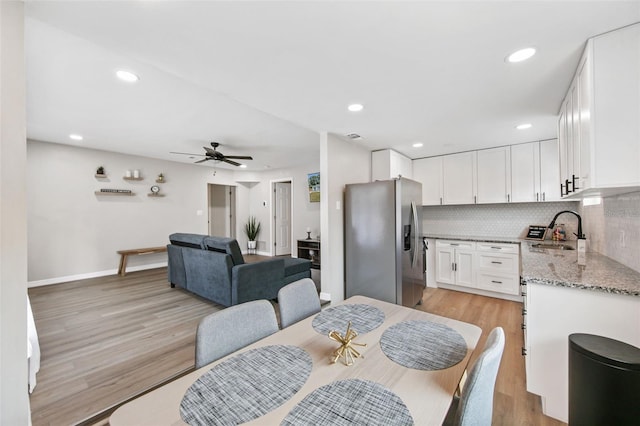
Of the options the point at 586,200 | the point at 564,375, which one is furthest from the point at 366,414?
the point at 586,200

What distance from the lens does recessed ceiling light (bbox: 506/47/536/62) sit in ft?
5.39

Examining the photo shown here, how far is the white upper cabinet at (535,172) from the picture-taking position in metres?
3.52

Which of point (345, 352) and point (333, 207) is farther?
point (333, 207)

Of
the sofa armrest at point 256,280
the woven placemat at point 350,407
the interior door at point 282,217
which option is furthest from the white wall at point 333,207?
the interior door at point 282,217

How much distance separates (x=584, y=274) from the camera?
1.65m

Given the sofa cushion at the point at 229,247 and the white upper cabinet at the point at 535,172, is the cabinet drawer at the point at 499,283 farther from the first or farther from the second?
the sofa cushion at the point at 229,247

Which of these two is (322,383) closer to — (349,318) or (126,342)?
(349,318)

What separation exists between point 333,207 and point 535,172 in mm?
2946

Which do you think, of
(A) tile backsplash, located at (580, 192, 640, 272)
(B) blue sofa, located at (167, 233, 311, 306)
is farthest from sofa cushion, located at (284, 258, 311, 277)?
(A) tile backsplash, located at (580, 192, 640, 272)

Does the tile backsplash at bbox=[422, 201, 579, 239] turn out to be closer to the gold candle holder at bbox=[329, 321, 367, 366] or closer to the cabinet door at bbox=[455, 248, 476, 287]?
the cabinet door at bbox=[455, 248, 476, 287]

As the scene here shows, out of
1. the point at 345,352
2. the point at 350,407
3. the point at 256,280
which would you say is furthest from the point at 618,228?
the point at 256,280

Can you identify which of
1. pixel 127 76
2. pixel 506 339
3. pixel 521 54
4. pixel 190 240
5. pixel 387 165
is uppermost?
pixel 127 76

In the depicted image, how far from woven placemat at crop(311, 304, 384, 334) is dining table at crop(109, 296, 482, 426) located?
1.0 inches

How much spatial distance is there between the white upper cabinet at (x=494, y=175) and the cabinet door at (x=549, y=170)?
375mm
